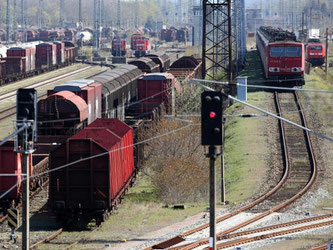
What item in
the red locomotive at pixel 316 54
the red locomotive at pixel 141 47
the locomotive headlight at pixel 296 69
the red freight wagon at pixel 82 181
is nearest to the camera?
the red freight wagon at pixel 82 181

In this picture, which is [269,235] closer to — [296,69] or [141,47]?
[296,69]

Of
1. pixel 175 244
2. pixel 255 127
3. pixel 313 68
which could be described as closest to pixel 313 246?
pixel 175 244

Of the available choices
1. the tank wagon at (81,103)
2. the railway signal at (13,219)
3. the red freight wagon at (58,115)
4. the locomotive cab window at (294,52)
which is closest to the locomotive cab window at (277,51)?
the locomotive cab window at (294,52)

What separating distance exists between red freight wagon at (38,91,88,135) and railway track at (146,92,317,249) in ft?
Answer: 32.7

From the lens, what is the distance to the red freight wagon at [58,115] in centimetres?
3306

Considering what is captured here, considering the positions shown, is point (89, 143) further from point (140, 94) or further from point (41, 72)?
point (41, 72)

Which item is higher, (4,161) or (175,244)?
(4,161)

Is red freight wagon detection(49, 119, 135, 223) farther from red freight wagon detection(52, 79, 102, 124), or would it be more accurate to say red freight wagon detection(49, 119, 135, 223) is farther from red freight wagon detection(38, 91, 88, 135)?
red freight wagon detection(52, 79, 102, 124)

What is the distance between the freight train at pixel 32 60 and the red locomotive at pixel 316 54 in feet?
105

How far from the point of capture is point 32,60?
84.2 metres

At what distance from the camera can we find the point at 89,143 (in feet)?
77.5

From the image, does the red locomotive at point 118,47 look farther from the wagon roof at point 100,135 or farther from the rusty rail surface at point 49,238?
the rusty rail surface at point 49,238

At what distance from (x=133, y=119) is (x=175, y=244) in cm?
2344

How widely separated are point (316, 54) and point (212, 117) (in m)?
73.4
